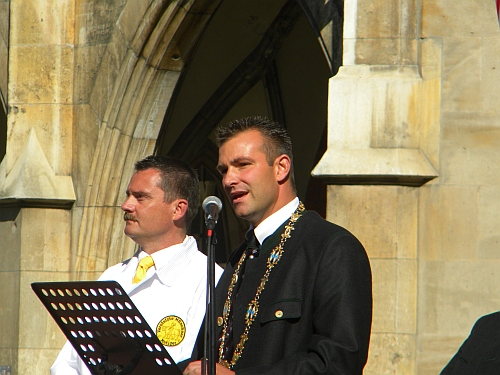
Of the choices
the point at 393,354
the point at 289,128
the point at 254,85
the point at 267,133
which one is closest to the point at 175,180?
the point at 267,133

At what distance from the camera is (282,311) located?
3232 mm

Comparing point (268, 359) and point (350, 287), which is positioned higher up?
point (350, 287)

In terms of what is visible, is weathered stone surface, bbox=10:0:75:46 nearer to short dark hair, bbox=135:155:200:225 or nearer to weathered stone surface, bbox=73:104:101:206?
weathered stone surface, bbox=73:104:101:206

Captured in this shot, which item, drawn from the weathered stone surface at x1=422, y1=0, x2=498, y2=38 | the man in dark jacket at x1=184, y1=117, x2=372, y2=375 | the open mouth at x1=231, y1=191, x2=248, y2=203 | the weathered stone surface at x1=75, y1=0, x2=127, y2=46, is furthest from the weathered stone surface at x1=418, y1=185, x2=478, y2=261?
the weathered stone surface at x1=75, y1=0, x2=127, y2=46

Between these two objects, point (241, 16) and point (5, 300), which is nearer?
point (5, 300)

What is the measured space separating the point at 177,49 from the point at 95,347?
449 centimetres

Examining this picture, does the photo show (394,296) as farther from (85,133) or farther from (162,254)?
(85,133)

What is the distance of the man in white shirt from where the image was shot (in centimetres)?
442

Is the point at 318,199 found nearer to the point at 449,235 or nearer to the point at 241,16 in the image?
the point at 241,16

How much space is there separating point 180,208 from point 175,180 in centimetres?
13

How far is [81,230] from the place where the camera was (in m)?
7.69

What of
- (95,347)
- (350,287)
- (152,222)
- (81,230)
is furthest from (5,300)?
(350,287)

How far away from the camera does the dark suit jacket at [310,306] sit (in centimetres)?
306

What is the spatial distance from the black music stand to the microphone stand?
163mm
